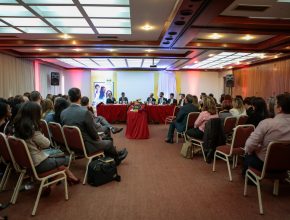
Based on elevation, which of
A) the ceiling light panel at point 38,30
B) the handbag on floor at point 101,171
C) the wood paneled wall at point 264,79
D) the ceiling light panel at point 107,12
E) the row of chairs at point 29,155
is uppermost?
the ceiling light panel at point 38,30

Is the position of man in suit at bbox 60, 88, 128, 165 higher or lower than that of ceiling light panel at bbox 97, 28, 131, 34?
lower

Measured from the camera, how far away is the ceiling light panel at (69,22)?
16.4 ft

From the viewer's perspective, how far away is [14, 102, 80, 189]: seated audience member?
255 centimetres

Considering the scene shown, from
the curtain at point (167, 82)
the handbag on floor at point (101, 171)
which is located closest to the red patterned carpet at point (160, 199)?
the handbag on floor at point (101, 171)

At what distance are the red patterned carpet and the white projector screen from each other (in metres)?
11.4

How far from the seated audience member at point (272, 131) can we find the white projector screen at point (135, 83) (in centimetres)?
1282

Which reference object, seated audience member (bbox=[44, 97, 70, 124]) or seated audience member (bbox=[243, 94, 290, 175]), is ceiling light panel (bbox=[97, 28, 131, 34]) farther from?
seated audience member (bbox=[243, 94, 290, 175])

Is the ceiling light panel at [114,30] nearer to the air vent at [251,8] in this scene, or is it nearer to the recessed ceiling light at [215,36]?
the recessed ceiling light at [215,36]

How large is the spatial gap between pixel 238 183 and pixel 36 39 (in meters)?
6.40

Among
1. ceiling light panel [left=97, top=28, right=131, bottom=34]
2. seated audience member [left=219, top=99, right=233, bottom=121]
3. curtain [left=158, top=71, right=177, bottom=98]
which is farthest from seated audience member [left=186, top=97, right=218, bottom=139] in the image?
curtain [left=158, top=71, right=177, bottom=98]

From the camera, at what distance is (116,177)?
143 inches

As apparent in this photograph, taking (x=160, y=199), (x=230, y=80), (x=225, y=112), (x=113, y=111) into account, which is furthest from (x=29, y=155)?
(x=230, y=80)

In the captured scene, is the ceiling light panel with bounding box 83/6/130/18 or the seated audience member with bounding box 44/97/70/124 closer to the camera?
the seated audience member with bounding box 44/97/70/124

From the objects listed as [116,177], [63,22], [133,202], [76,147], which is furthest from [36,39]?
[133,202]
